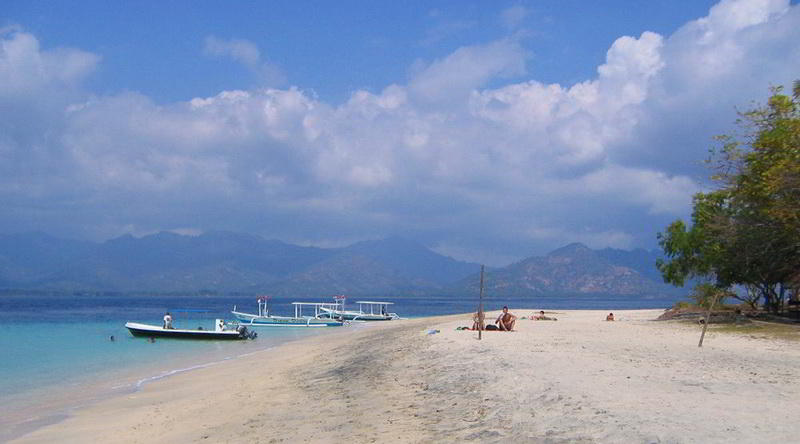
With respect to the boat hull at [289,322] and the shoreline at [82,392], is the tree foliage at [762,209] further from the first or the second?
the boat hull at [289,322]

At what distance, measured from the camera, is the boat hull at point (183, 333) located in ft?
133

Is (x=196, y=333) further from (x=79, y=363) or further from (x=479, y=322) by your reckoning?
(x=479, y=322)

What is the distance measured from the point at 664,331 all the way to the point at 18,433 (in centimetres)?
2299

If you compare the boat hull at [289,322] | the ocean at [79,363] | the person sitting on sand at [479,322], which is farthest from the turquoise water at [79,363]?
the person sitting on sand at [479,322]

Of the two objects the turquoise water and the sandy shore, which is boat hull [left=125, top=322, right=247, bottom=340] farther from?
the sandy shore

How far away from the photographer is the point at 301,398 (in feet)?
49.0

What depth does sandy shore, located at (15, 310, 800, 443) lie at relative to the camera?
29.7ft

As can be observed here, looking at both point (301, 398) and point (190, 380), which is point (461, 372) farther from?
point (190, 380)

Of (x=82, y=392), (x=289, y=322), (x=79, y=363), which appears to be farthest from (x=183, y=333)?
(x=82, y=392)

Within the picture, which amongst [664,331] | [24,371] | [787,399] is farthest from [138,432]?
[664,331]

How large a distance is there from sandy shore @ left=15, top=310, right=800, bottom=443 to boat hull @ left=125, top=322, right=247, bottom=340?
19445 mm

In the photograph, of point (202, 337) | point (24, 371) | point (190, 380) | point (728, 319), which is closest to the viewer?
point (190, 380)

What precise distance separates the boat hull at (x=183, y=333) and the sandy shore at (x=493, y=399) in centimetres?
1944

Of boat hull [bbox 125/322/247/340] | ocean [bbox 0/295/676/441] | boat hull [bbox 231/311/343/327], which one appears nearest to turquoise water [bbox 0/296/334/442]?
ocean [bbox 0/295/676/441]
